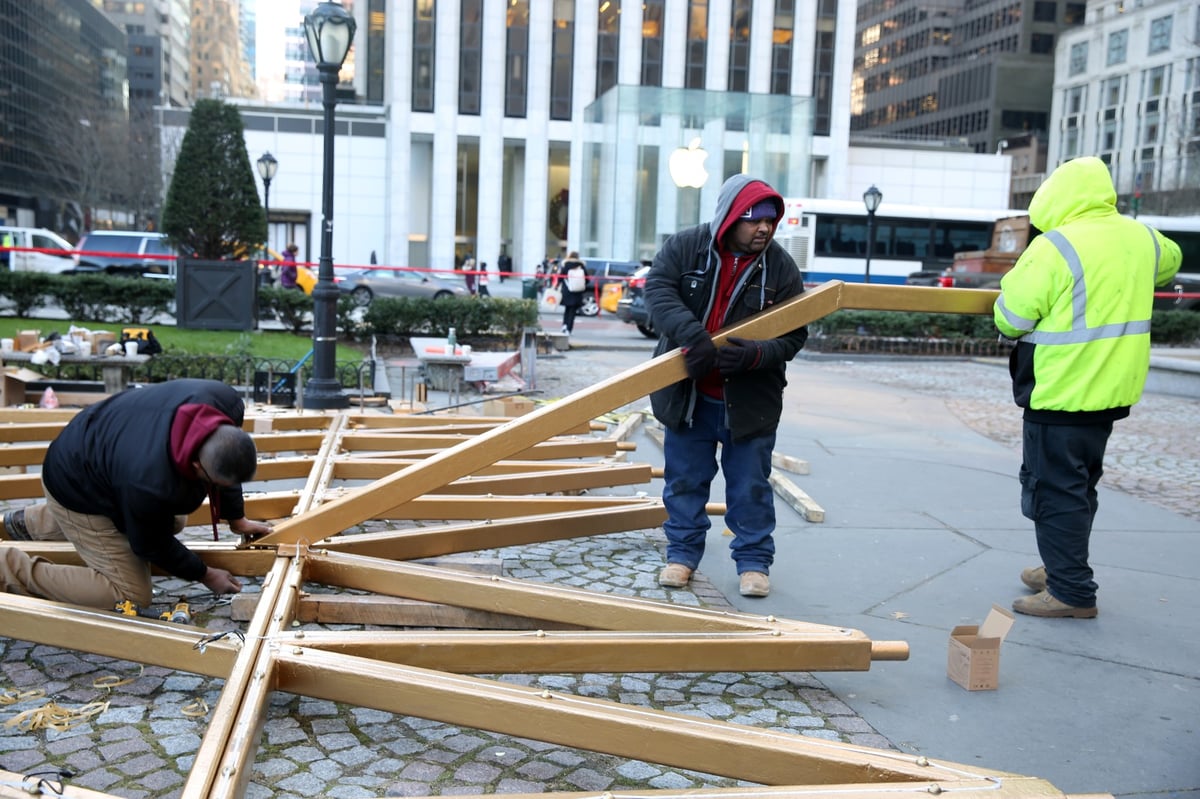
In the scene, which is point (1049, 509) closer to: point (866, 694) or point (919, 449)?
point (866, 694)

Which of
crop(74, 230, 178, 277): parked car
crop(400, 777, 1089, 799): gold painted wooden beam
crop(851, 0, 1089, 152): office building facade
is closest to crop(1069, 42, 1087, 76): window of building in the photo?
crop(851, 0, 1089, 152): office building facade

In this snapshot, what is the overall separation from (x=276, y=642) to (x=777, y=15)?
5470 cm

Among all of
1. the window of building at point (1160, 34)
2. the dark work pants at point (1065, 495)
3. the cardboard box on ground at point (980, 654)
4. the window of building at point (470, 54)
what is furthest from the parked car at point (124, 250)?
the window of building at point (1160, 34)

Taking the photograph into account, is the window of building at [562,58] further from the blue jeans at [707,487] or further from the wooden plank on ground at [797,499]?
the blue jeans at [707,487]

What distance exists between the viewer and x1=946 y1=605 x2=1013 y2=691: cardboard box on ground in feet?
12.5

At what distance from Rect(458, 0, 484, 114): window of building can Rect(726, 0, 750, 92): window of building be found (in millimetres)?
12921

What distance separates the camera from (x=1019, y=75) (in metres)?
103

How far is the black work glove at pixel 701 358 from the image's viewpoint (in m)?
4.40

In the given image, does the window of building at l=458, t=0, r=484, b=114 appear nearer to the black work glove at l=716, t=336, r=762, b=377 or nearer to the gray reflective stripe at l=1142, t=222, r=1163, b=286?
the black work glove at l=716, t=336, r=762, b=377

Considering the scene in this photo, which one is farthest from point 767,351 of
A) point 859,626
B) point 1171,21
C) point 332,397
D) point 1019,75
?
point 1019,75

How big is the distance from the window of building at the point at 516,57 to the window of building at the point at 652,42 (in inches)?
238

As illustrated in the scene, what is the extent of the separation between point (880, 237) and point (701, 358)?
102ft

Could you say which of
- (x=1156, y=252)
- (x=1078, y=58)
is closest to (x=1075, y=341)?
(x=1156, y=252)

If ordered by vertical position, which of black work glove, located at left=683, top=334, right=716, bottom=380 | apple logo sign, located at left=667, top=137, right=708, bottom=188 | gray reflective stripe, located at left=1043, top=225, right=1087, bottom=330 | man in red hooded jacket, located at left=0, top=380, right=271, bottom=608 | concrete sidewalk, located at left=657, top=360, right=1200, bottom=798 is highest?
apple logo sign, located at left=667, top=137, right=708, bottom=188
